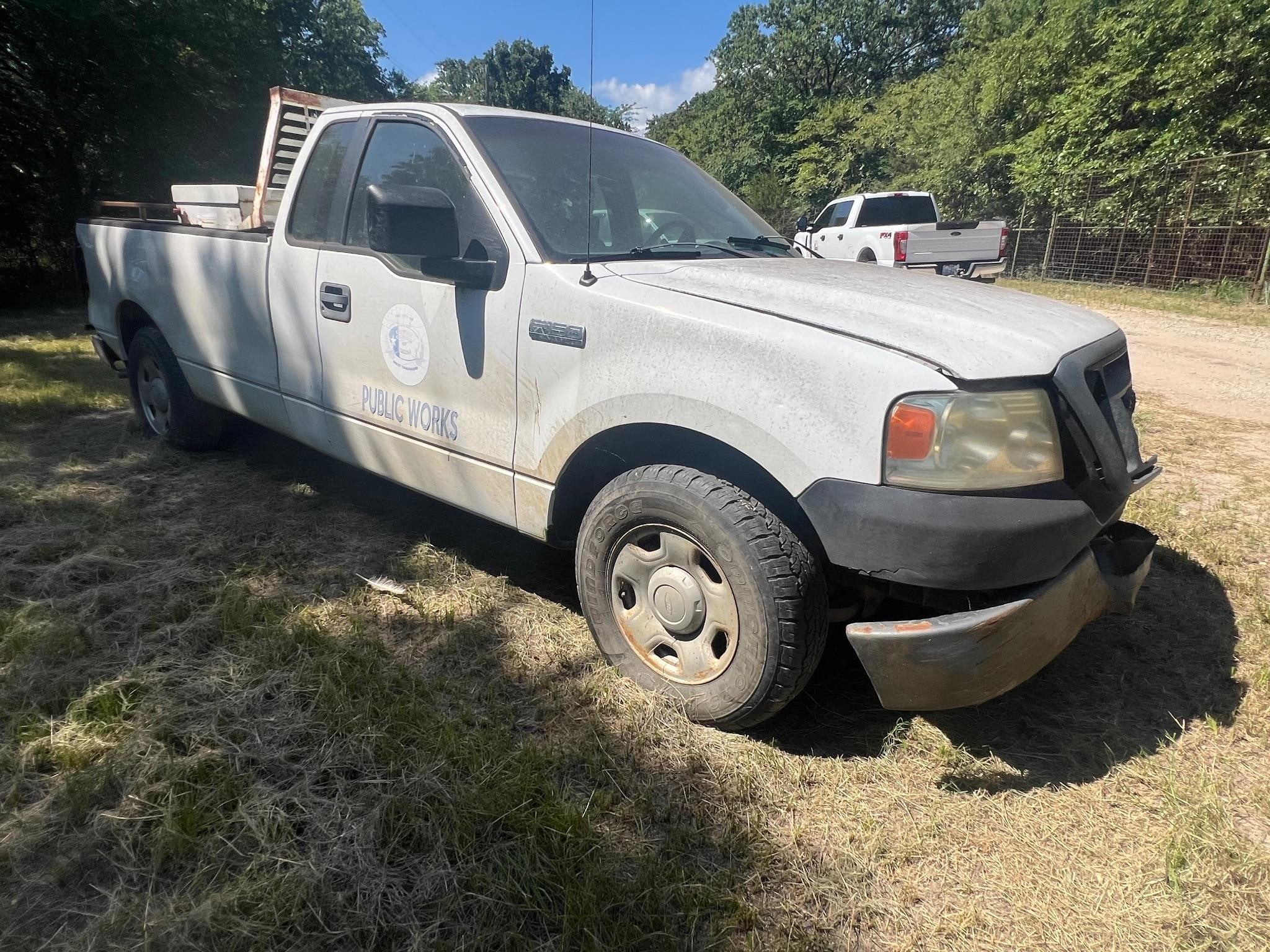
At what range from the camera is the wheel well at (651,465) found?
7.20ft

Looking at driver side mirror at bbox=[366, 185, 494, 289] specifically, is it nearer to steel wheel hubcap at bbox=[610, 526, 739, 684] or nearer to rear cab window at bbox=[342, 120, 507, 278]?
rear cab window at bbox=[342, 120, 507, 278]

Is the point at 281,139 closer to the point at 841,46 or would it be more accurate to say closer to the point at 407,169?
the point at 407,169

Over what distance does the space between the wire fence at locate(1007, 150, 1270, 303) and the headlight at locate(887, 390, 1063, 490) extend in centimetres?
1455

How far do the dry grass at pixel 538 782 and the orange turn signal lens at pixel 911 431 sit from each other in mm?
992

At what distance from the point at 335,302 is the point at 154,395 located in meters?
2.37

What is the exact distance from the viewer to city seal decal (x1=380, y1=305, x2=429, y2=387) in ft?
9.40

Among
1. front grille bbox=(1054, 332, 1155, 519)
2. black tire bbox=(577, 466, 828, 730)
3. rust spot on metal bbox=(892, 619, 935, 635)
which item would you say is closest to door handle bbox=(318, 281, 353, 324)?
black tire bbox=(577, 466, 828, 730)

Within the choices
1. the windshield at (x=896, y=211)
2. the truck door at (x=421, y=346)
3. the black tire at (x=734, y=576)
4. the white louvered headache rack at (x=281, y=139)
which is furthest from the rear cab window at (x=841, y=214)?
the black tire at (x=734, y=576)

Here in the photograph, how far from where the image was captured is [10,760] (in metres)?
2.10

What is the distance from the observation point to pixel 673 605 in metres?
2.36

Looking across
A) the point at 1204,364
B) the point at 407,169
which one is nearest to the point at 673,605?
the point at 407,169

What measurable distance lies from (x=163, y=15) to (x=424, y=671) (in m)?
13.6

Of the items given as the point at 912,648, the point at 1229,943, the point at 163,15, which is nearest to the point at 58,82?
the point at 163,15

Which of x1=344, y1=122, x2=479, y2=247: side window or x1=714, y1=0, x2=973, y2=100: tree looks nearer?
x1=344, y1=122, x2=479, y2=247: side window
